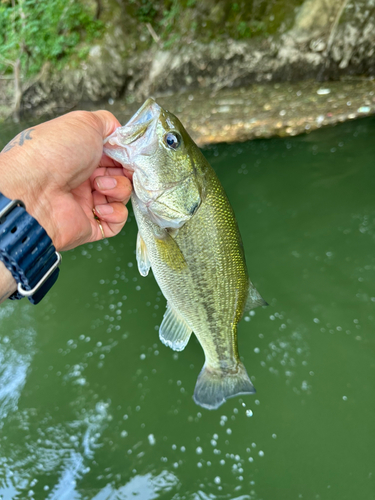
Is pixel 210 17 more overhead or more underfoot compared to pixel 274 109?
more overhead

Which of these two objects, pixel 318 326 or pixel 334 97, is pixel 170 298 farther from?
pixel 334 97

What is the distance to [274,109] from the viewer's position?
6.88 metres

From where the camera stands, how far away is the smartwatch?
1.54 metres

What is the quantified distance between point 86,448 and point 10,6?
12.1m

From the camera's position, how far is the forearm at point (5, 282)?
1.56 metres

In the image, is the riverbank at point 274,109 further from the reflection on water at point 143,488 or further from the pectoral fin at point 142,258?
the reflection on water at point 143,488

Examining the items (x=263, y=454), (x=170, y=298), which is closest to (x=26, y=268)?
(x=170, y=298)

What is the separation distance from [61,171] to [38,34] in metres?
9.99

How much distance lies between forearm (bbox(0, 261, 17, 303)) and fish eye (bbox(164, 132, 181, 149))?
3.29ft

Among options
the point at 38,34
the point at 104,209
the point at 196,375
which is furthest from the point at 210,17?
the point at 196,375

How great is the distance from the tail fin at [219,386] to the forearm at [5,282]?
129 centimetres

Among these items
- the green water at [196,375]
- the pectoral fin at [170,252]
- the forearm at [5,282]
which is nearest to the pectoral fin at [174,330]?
the pectoral fin at [170,252]

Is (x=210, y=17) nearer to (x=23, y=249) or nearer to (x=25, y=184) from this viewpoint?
(x=25, y=184)

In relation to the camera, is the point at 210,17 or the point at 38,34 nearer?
the point at 210,17
